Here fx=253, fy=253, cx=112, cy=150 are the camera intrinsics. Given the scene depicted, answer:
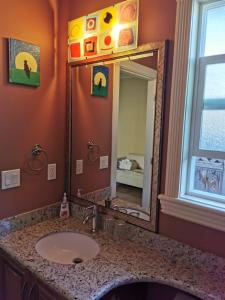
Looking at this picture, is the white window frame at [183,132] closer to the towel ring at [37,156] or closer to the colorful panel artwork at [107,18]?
the colorful panel artwork at [107,18]

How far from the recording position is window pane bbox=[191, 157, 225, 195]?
4.13ft

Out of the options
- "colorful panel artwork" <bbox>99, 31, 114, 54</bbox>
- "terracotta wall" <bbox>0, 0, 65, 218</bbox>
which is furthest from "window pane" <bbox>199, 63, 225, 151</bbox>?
"terracotta wall" <bbox>0, 0, 65, 218</bbox>

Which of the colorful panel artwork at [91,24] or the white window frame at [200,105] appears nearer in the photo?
the white window frame at [200,105]

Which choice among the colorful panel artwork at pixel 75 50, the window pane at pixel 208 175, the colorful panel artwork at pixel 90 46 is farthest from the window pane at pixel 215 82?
the colorful panel artwork at pixel 75 50

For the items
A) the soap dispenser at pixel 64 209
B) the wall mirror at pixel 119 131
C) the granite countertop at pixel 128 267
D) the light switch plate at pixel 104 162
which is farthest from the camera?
the soap dispenser at pixel 64 209

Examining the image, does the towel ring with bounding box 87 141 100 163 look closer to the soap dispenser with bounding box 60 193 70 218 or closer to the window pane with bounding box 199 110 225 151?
the soap dispenser with bounding box 60 193 70 218

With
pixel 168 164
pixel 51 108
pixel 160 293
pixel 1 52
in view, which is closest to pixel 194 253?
pixel 160 293

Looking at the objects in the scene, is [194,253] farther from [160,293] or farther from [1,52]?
[1,52]

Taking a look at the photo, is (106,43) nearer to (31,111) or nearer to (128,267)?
(31,111)

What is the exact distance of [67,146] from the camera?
186 cm

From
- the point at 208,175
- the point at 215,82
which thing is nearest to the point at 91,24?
the point at 215,82

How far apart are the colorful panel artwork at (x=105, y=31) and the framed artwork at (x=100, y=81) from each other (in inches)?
3.8

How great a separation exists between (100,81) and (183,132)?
2.36ft

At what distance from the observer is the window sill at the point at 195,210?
1167 millimetres
